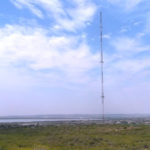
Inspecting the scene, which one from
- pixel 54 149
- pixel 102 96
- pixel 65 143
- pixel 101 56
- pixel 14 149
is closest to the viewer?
pixel 102 96

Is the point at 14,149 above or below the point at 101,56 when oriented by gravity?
below

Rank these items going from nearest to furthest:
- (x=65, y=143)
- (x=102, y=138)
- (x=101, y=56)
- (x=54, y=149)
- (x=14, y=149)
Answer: (x=101, y=56)
(x=54, y=149)
(x=14, y=149)
(x=65, y=143)
(x=102, y=138)

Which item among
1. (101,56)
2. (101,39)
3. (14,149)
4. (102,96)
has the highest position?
(101,39)

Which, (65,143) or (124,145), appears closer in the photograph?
(124,145)

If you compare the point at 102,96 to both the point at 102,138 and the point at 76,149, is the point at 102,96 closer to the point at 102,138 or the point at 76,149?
the point at 76,149

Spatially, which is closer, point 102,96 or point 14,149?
point 102,96

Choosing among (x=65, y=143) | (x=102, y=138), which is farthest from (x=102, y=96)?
(x=102, y=138)

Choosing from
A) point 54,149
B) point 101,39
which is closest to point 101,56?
point 101,39

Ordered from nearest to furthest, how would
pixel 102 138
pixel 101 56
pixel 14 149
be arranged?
pixel 101 56
pixel 14 149
pixel 102 138

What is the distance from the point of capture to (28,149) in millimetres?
38125

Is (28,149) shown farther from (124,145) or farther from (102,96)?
(102,96)

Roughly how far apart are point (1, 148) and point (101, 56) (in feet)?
113

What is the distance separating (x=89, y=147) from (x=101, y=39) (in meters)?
33.8

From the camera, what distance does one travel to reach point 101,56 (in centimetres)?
859
